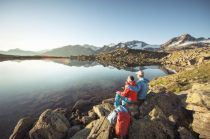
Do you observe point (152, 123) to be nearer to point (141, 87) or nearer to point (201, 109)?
point (141, 87)

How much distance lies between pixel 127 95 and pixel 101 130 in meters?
3.74

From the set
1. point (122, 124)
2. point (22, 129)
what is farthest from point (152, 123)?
point (22, 129)

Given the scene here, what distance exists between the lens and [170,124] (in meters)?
13.9

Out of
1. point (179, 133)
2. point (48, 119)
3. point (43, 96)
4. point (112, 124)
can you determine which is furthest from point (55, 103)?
point (179, 133)

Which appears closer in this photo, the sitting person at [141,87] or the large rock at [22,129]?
the large rock at [22,129]

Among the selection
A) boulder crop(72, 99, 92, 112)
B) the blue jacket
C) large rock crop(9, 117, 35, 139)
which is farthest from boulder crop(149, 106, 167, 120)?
boulder crop(72, 99, 92, 112)

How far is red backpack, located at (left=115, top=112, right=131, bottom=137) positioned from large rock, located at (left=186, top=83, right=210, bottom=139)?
594cm

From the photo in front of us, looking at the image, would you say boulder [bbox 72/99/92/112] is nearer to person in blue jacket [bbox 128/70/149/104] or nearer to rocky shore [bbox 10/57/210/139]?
rocky shore [bbox 10/57/210/139]

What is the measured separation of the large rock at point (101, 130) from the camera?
1188cm

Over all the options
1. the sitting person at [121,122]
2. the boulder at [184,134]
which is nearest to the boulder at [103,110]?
the sitting person at [121,122]

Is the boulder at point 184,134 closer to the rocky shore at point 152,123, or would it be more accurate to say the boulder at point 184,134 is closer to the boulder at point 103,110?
the rocky shore at point 152,123

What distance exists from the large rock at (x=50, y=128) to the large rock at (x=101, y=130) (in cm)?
317

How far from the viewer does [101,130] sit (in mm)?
12398

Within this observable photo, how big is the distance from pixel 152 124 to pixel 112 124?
9.35ft
